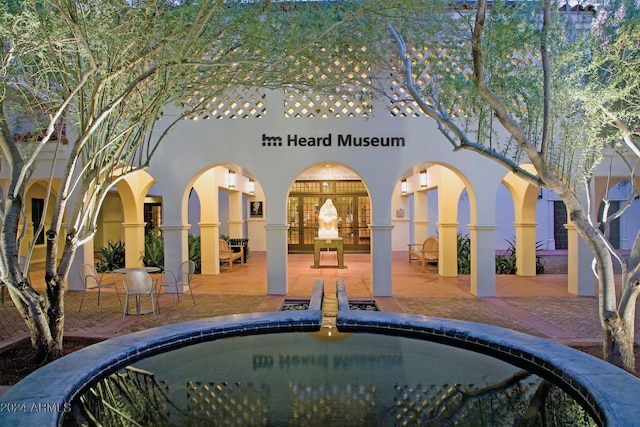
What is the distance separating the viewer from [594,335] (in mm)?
5730

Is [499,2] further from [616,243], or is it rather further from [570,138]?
[616,243]

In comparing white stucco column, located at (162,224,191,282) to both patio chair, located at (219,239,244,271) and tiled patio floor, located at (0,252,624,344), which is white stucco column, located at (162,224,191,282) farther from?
patio chair, located at (219,239,244,271)

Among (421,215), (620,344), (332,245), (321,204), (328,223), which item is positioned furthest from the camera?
(321,204)

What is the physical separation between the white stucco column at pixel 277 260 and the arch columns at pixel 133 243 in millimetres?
4398

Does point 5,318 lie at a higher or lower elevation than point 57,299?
lower

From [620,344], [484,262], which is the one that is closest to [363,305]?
[484,262]

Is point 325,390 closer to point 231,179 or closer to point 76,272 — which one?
point 76,272

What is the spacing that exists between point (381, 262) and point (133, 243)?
22.0 feet

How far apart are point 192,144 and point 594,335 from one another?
25.4 ft

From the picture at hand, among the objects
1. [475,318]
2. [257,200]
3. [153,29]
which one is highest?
[153,29]

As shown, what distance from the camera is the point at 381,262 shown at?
341 inches

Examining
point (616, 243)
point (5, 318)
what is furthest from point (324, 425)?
point (616, 243)

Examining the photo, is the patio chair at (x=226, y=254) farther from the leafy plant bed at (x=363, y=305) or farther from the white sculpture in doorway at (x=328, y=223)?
the leafy plant bed at (x=363, y=305)

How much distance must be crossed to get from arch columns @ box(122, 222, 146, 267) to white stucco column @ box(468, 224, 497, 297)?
8.20m
